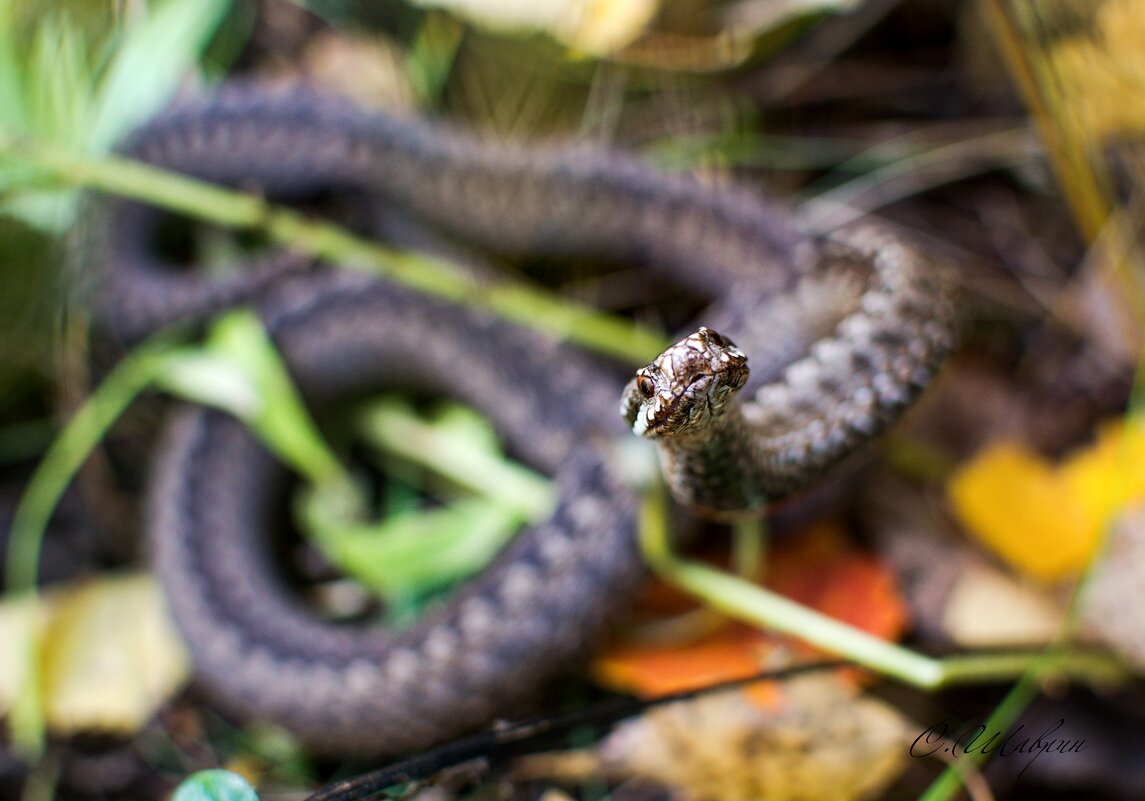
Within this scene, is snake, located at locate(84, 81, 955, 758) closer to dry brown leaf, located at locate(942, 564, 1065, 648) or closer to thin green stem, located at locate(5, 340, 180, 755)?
thin green stem, located at locate(5, 340, 180, 755)

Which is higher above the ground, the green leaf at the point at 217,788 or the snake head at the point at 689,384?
the snake head at the point at 689,384

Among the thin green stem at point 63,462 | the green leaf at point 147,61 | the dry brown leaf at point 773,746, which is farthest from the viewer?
the green leaf at point 147,61

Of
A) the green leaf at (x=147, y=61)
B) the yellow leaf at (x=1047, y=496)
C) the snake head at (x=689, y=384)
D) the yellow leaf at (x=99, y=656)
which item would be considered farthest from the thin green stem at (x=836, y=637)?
the green leaf at (x=147, y=61)

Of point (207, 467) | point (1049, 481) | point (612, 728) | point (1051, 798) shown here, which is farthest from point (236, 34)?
point (1051, 798)

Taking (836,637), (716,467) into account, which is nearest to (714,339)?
(716,467)

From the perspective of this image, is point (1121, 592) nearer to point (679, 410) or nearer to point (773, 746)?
point (773, 746)

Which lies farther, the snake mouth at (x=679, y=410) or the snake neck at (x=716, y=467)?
the snake neck at (x=716, y=467)

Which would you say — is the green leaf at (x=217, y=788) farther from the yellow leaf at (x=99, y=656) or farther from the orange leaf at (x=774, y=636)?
the yellow leaf at (x=99, y=656)
